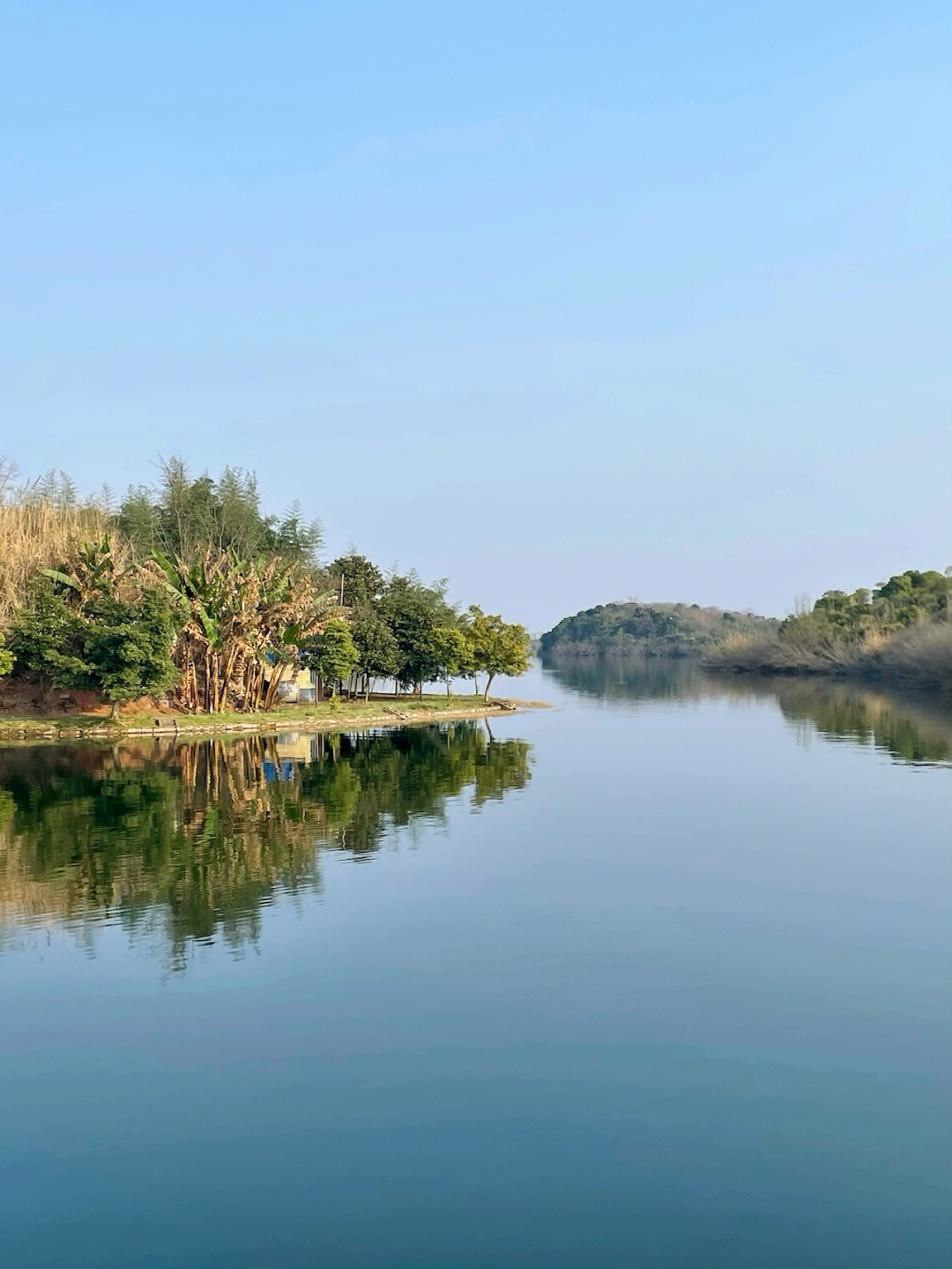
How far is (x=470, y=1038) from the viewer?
35.3 feet

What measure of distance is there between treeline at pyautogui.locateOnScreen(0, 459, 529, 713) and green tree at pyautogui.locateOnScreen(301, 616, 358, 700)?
2.9 inches

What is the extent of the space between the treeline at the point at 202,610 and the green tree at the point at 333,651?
0.07m

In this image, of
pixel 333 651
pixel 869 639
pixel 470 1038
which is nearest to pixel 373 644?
pixel 333 651

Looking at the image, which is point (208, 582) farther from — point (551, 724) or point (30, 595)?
point (551, 724)

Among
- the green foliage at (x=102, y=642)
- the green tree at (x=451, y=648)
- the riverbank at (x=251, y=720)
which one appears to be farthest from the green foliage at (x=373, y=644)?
the green foliage at (x=102, y=642)

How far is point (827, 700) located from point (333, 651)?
31232 mm

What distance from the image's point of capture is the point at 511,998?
11945 mm

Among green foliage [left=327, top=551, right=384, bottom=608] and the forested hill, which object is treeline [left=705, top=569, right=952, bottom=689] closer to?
green foliage [left=327, top=551, right=384, bottom=608]

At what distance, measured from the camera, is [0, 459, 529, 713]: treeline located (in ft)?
123

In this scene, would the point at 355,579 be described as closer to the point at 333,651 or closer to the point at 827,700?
the point at 333,651

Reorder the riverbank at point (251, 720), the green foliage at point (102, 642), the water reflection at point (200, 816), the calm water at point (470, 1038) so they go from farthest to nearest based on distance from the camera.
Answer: the riverbank at point (251, 720) → the green foliage at point (102, 642) → the water reflection at point (200, 816) → the calm water at point (470, 1038)

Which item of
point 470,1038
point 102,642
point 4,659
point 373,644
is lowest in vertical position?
point 470,1038

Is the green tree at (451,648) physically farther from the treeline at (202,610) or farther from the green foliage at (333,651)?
the green foliage at (333,651)

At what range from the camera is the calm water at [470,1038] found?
7570mm
